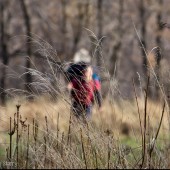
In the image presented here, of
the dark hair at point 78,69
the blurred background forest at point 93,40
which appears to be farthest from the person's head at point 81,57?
the blurred background forest at point 93,40

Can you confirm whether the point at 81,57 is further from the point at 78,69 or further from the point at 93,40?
the point at 93,40

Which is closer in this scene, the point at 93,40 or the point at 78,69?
the point at 78,69

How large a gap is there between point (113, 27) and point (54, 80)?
30368 millimetres

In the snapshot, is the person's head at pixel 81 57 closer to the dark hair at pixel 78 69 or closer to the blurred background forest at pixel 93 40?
the dark hair at pixel 78 69

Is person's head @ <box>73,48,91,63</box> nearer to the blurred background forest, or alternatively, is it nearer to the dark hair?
the dark hair

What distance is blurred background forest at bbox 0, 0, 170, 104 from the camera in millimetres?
4531

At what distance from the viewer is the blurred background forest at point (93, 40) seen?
4.53m

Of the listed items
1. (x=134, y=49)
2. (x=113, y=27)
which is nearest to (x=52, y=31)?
(x=113, y=27)

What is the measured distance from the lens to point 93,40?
70.7ft

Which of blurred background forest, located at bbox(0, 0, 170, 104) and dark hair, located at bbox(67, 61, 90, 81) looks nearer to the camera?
blurred background forest, located at bbox(0, 0, 170, 104)

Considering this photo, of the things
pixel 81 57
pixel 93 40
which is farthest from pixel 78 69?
pixel 93 40

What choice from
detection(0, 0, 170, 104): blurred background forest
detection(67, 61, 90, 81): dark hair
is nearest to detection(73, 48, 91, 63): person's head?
detection(67, 61, 90, 81): dark hair

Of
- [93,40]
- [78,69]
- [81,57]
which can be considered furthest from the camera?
[93,40]

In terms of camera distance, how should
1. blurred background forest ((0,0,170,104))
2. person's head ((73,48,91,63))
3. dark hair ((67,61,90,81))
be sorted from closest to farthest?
blurred background forest ((0,0,170,104)) → dark hair ((67,61,90,81)) → person's head ((73,48,91,63))
